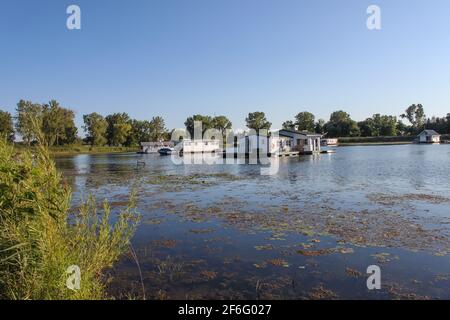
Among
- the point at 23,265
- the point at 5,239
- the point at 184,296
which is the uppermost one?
the point at 5,239

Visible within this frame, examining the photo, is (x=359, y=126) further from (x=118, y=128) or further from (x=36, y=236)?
(x=36, y=236)

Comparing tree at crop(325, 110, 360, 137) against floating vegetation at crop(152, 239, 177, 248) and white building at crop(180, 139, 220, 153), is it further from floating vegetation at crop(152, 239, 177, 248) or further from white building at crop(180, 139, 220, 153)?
floating vegetation at crop(152, 239, 177, 248)

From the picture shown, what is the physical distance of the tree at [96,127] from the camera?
98375 mm

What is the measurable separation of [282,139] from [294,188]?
36.3m

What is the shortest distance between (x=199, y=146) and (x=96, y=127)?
124 ft

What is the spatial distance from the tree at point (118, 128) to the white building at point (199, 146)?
33929 mm

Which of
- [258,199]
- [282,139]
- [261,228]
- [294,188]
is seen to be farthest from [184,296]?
[282,139]

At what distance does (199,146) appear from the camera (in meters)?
77.4

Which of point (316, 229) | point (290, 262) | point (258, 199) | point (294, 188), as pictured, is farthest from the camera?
point (294, 188)

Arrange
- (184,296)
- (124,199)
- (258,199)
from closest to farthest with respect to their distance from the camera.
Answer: (184,296), (258,199), (124,199)

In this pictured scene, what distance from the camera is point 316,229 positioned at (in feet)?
34.6

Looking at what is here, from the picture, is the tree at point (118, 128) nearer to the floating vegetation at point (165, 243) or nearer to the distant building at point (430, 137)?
the distant building at point (430, 137)
